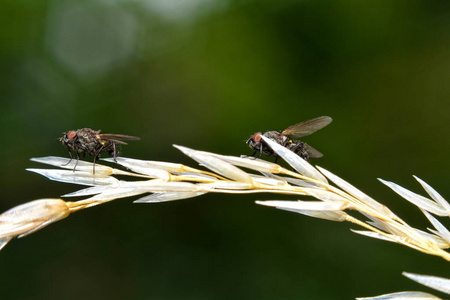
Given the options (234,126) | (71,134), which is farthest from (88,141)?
(234,126)

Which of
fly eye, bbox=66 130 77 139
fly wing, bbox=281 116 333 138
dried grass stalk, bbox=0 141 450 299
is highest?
fly wing, bbox=281 116 333 138

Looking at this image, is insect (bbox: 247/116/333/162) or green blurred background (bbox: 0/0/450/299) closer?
insect (bbox: 247/116/333/162)

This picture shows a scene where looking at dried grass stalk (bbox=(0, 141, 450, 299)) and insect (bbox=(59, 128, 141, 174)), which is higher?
insect (bbox=(59, 128, 141, 174))

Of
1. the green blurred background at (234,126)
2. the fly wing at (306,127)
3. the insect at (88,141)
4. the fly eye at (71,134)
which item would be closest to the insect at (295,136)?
the fly wing at (306,127)

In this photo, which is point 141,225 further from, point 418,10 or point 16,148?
point 418,10

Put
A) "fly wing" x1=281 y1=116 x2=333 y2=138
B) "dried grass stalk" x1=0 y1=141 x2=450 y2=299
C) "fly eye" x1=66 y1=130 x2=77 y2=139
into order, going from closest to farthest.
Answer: "dried grass stalk" x1=0 y1=141 x2=450 y2=299, "fly eye" x1=66 y1=130 x2=77 y2=139, "fly wing" x1=281 y1=116 x2=333 y2=138

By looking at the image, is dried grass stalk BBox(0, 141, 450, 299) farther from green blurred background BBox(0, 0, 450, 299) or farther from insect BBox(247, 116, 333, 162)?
green blurred background BBox(0, 0, 450, 299)

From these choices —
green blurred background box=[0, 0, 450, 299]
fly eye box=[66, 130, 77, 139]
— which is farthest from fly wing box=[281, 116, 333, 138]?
green blurred background box=[0, 0, 450, 299]

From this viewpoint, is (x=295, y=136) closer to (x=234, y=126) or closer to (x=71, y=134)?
(x=71, y=134)

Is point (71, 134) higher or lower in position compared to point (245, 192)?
higher
